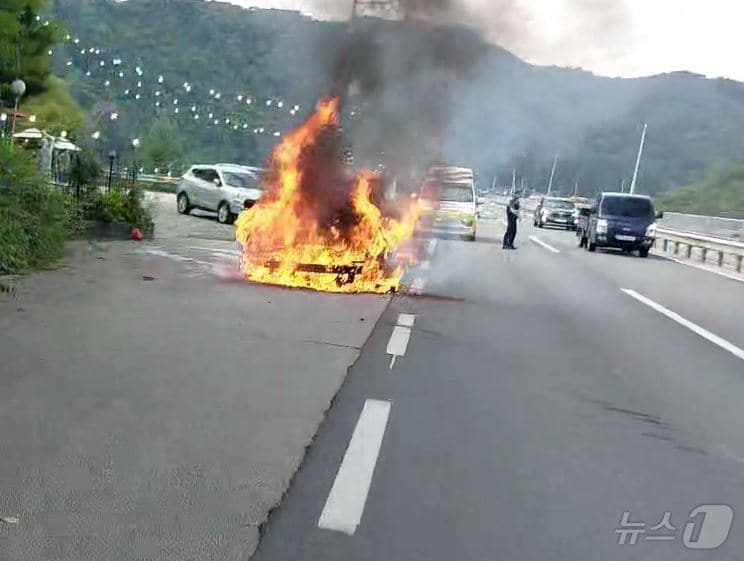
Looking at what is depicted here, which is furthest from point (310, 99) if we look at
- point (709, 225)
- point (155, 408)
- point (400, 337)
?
point (709, 225)

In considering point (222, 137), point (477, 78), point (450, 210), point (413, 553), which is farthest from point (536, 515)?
point (222, 137)

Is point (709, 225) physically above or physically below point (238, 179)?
above

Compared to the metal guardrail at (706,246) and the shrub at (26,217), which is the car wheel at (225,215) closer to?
the shrub at (26,217)

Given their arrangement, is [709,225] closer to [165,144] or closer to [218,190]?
[218,190]

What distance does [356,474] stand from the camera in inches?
175

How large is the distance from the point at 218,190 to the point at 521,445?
22.8m

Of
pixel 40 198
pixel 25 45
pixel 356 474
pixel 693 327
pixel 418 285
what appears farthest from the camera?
pixel 25 45

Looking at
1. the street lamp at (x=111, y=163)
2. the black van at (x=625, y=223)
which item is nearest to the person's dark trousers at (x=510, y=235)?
the black van at (x=625, y=223)

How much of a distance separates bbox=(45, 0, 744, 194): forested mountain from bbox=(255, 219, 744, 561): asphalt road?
5.71 meters

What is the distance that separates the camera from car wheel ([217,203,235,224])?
26328 mm

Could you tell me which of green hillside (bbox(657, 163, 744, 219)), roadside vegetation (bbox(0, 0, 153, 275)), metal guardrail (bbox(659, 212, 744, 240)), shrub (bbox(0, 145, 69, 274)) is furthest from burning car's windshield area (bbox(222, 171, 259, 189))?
green hillside (bbox(657, 163, 744, 219))

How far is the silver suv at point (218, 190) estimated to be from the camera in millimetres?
26109

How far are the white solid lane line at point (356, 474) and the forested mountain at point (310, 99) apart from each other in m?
8.42

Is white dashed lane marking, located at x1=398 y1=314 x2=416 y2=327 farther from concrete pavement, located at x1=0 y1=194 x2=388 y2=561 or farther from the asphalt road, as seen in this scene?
concrete pavement, located at x1=0 y1=194 x2=388 y2=561
